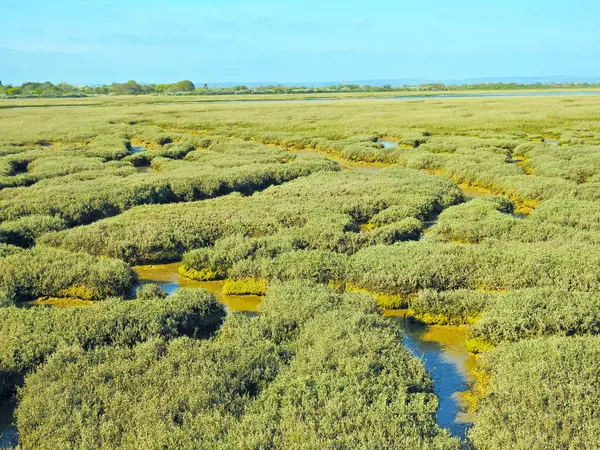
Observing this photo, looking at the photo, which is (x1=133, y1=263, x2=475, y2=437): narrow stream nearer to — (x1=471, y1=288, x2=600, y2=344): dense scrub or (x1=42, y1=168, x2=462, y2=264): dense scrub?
(x1=471, y1=288, x2=600, y2=344): dense scrub

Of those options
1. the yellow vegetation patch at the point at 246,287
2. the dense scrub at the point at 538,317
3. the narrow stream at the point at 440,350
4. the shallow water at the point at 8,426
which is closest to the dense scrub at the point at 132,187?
the narrow stream at the point at 440,350

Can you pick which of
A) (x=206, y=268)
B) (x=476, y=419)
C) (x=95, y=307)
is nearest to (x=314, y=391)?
(x=476, y=419)

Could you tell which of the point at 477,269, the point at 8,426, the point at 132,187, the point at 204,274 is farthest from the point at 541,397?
the point at 132,187

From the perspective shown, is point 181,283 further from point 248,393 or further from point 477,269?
point 477,269

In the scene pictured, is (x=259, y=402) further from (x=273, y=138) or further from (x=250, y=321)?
(x=273, y=138)

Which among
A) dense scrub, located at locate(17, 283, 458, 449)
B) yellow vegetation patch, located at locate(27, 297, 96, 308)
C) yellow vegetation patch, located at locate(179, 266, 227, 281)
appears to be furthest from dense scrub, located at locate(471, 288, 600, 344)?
yellow vegetation patch, located at locate(27, 297, 96, 308)
